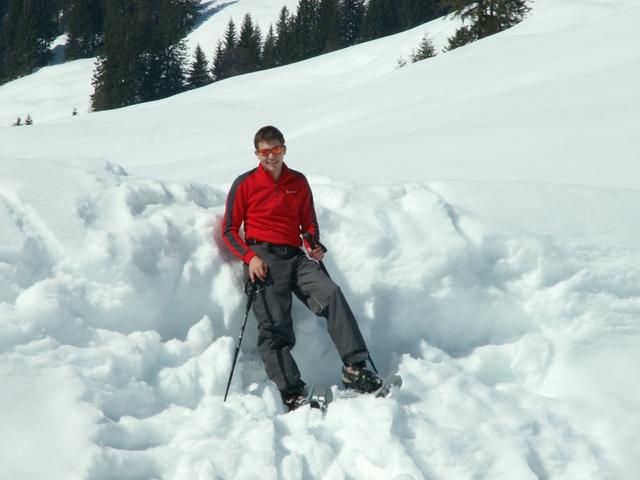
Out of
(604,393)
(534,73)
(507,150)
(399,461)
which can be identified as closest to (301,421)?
(399,461)

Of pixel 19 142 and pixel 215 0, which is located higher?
pixel 215 0

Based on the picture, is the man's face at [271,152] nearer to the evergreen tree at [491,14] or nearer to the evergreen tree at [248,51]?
the evergreen tree at [491,14]

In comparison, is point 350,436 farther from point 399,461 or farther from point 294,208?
point 294,208

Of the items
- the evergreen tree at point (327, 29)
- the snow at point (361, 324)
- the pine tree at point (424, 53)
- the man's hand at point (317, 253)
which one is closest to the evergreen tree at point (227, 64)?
the evergreen tree at point (327, 29)

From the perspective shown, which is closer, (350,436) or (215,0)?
(350,436)

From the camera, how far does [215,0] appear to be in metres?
91.8

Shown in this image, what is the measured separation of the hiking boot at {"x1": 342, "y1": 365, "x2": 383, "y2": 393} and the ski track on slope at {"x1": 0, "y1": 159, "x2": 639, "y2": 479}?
138 millimetres

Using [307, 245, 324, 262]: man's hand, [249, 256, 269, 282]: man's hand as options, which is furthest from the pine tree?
[249, 256, 269, 282]: man's hand

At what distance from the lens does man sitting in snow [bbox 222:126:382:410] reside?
3836 millimetres

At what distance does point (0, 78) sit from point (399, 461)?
7465 centimetres

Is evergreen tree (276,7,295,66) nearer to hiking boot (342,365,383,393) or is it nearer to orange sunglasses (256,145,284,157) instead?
orange sunglasses (256,145,284,157)

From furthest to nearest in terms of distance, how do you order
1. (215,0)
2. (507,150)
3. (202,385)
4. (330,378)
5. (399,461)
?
(215,0)
(507,150)
(330,378)
(202,385)
(399,461)

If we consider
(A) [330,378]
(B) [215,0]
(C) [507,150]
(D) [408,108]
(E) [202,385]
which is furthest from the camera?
(B) [215,0]

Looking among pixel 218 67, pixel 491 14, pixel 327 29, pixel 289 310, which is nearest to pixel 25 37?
pixel 218 67
